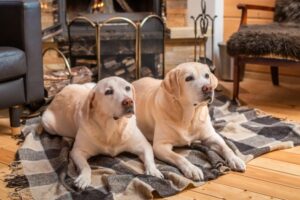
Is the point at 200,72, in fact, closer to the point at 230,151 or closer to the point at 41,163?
the point at 230,151

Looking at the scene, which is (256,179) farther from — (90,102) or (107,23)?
(107,23)

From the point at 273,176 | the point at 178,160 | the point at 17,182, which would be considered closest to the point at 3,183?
the point at 17,182

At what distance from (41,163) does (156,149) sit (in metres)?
0.52

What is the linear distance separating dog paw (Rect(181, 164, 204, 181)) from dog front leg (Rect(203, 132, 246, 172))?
6.9 inches

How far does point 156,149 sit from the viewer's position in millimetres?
2125

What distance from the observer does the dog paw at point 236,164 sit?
2.02 m

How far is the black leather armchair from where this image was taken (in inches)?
94.4

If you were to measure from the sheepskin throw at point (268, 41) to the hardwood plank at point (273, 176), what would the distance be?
1.02 m

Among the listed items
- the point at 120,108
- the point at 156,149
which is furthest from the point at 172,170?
the point at 120,108

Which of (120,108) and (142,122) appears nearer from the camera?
(120,108)

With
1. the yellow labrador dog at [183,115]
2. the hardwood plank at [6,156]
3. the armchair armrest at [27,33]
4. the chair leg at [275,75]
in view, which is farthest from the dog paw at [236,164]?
the chair leg at [275,75]

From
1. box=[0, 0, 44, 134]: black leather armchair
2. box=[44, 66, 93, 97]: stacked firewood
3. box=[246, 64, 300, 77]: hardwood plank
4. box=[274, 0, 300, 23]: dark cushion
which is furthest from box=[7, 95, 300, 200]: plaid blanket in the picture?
box=[246, 64, 300, 77]: hardwood plank

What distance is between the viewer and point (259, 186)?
6.20ft

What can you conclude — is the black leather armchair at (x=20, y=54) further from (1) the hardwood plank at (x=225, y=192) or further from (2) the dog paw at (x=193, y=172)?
(1) the hardwood plank at (x=225, y=192)
